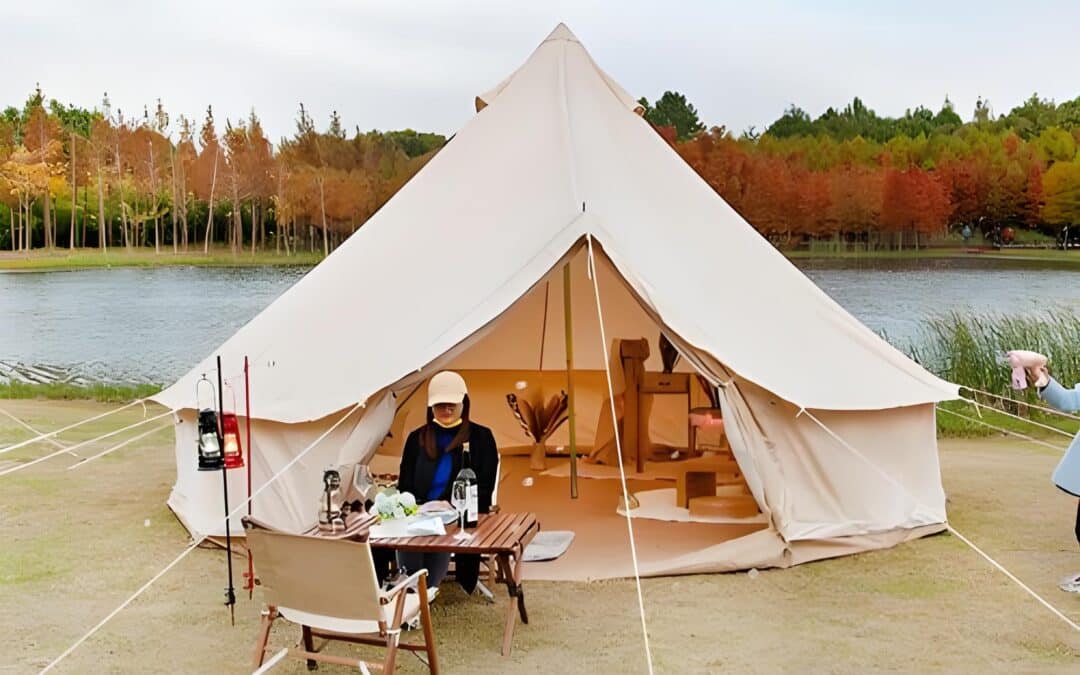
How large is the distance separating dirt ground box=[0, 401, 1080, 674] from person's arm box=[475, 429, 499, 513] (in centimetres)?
46

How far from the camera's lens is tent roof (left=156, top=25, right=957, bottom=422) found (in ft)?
16.6

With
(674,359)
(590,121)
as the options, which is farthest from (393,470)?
(590,121)

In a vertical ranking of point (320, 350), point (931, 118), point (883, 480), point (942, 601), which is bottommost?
point (942, 601)

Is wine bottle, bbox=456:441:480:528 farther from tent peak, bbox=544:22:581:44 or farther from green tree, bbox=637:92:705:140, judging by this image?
green tree, bbox=637:92:705:140

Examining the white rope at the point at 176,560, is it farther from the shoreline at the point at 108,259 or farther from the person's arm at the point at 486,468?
the shoreline at the point at 108,259

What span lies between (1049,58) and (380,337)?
1134 cm

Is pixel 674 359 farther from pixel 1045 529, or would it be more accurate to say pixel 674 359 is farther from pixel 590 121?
pixel 1045 529

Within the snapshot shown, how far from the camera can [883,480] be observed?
5195 mm

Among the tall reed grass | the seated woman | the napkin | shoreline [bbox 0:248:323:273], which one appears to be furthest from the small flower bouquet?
shoreline [bbox 0:248:323:273]

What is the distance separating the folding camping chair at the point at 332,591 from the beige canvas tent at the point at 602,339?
55.2 inches

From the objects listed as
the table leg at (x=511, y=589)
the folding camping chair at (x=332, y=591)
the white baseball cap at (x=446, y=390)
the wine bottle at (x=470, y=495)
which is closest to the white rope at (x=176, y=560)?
the white baseball cap at (x=446, y=390)

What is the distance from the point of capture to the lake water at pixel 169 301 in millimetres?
13055

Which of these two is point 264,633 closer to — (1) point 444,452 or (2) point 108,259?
(1) point 444,452

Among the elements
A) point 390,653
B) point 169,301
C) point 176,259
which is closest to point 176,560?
point 390,653
